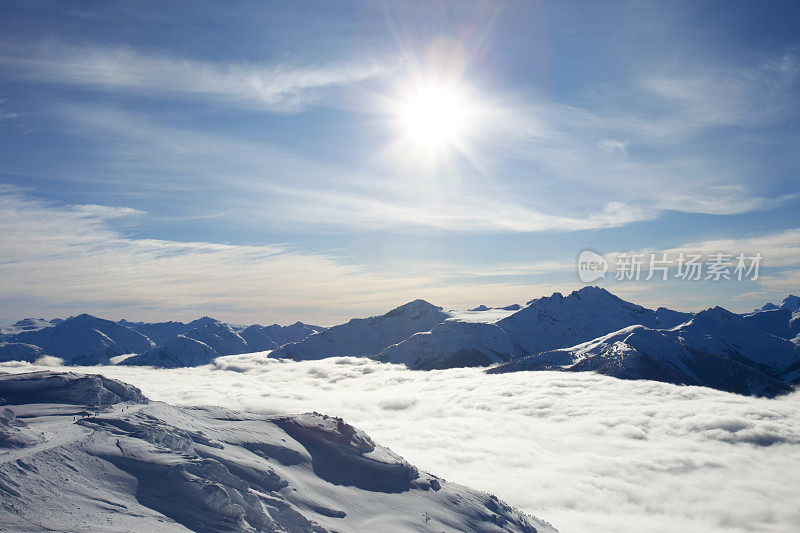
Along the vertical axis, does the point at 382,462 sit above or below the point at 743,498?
above

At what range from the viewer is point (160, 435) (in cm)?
6216

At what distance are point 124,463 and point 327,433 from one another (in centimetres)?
3769

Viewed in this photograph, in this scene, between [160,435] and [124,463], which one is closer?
[124,463]

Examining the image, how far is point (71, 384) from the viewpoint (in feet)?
249

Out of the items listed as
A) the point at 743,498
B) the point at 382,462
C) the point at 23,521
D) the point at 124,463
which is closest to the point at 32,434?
the point at 124,463

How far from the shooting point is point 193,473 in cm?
5528

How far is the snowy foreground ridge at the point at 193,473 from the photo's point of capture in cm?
4550

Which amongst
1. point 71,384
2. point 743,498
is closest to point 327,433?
point 71,384

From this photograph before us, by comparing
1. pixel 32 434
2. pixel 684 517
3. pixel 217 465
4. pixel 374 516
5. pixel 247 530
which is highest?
pixel 32 434

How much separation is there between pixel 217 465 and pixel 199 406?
1334 inches

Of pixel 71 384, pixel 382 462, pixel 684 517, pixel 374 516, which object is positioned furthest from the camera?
pixel 684 517

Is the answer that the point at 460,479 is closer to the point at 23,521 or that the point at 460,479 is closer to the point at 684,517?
the point at 684,517

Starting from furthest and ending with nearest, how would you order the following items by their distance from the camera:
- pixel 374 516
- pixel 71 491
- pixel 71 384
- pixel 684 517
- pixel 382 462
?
pixel 684 517, pixel 382 462, pixel 71 384, pixel 374 516, pixel 71 491

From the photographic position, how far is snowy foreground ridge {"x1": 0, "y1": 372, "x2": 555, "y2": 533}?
45.5 meters
